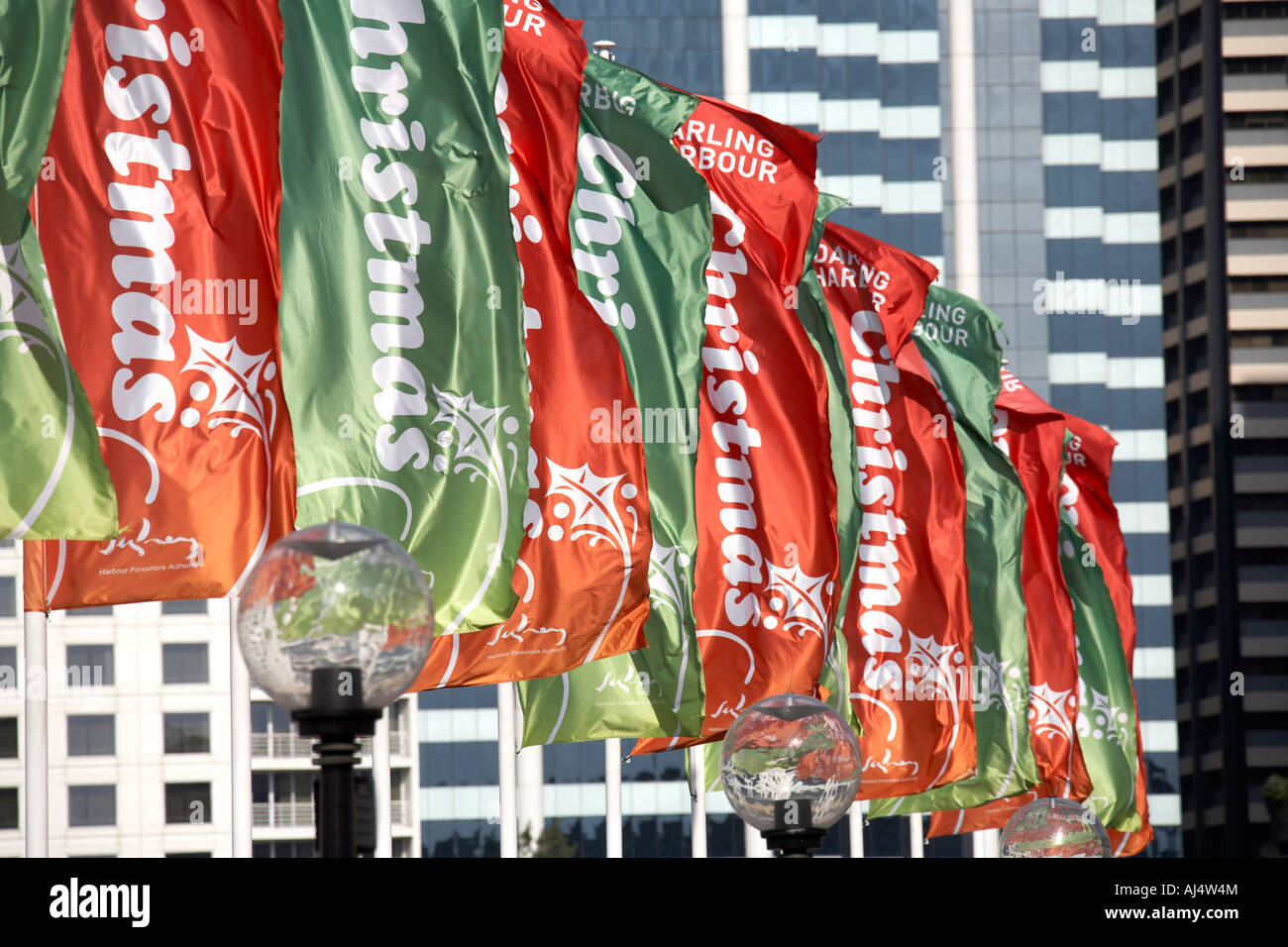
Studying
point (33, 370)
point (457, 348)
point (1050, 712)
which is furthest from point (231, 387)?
point (1050, 712)

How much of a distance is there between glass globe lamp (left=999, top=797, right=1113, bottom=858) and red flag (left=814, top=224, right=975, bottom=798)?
5693mm

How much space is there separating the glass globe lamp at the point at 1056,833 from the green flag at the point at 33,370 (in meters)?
7.32

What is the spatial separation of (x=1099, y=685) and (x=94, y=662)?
6133 centimetres

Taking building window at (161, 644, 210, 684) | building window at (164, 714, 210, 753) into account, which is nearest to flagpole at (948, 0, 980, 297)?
building window at (161, 644, 210, 684)

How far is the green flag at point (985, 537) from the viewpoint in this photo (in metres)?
24.9

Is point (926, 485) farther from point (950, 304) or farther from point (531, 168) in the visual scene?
point (531, 168)

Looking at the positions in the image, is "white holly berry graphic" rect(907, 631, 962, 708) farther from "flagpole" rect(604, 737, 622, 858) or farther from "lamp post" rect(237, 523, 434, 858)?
"lamp post" rect(237, 523, 434, 858)

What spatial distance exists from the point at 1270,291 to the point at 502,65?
10228 centimetres

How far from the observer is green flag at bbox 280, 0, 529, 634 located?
500 inches

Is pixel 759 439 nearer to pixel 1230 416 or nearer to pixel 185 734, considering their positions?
pixel 185 734

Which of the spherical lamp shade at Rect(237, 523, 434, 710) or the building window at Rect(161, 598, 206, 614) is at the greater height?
the building window at Rect(161, 598, 206, 614)

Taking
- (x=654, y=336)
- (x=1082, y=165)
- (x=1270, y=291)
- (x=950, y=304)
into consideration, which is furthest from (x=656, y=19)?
(x=654, y=336)

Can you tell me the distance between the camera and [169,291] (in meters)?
11.9

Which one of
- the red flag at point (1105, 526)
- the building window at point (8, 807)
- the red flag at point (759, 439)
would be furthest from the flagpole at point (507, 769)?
the building window at point (8, 807)
